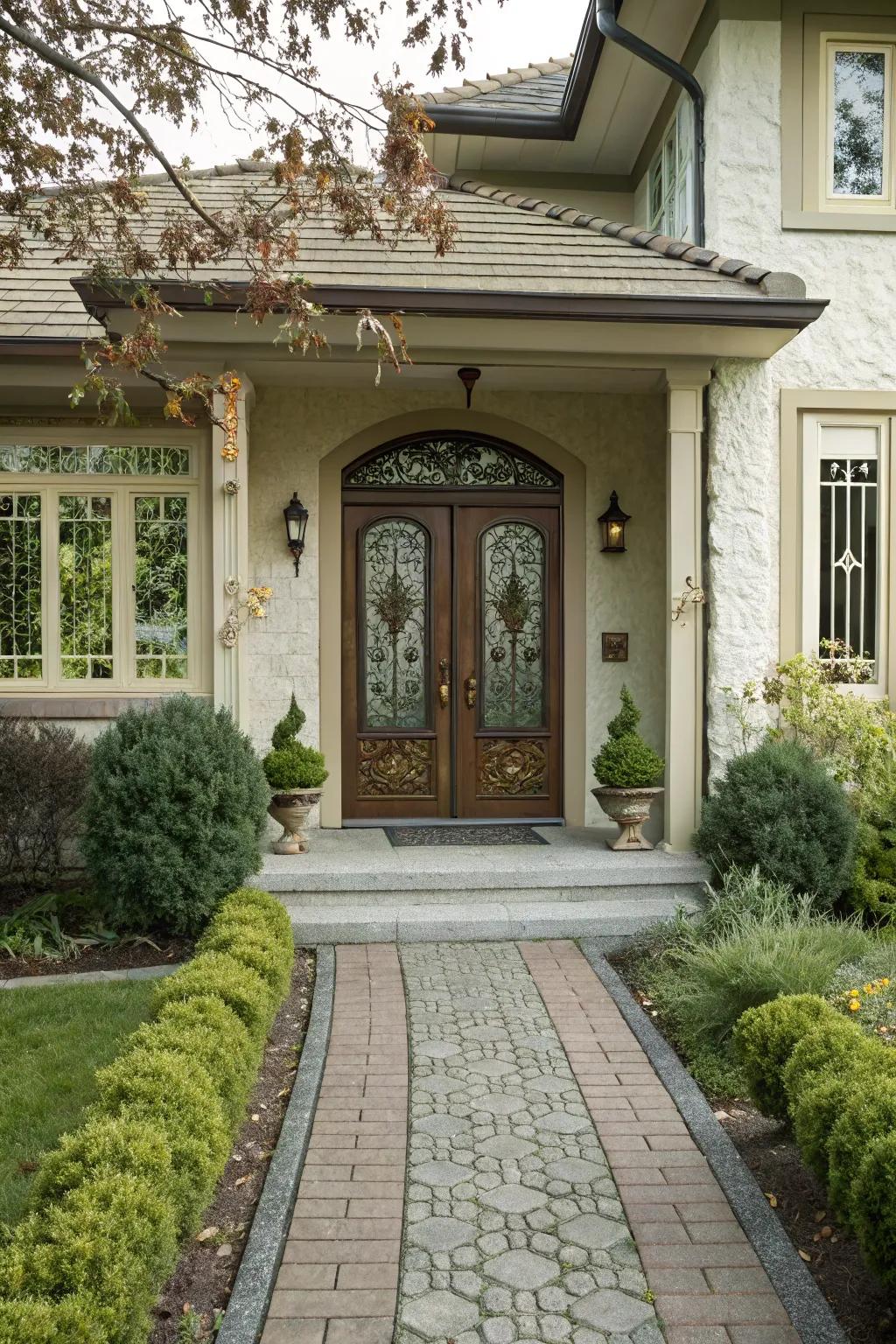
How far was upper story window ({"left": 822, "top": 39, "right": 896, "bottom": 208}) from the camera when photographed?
809cm

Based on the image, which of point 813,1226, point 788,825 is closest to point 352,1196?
point 813,1226

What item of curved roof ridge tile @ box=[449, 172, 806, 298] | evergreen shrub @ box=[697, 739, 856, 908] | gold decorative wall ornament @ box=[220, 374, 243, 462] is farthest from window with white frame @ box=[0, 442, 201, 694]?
evergreen shrub @ box=[697, 739, 856, 908]

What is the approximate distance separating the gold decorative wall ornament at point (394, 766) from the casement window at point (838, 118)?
4.94 m

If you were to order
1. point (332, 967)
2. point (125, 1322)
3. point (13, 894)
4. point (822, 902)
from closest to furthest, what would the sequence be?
1. point (125, 1322)
2. point (332, 967)
3. point (822, 902)
4. point (13, 894)

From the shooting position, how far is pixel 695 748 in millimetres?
7457

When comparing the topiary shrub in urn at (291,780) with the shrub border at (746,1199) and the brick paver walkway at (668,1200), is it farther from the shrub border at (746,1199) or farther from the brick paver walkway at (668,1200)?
the shrub border at (746,1199)

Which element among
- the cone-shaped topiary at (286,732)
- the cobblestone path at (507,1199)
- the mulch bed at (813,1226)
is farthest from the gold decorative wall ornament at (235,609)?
the mulch bed at (813,1226)

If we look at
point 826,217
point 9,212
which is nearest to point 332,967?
point 9,212

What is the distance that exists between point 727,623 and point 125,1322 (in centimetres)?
596

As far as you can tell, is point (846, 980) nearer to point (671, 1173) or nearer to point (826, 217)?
point (671, 1173)

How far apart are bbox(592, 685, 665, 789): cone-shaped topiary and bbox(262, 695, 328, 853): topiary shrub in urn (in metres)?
1.96

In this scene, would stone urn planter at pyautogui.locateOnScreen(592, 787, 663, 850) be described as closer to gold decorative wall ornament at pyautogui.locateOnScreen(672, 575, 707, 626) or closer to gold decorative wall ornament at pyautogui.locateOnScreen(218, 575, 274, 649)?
gold decorative wall ornament at pyautogui.locateOnScreen(672, 575, 707, 626)

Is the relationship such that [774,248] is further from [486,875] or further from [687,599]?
[486,875]

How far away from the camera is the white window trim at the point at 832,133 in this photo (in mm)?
8055
